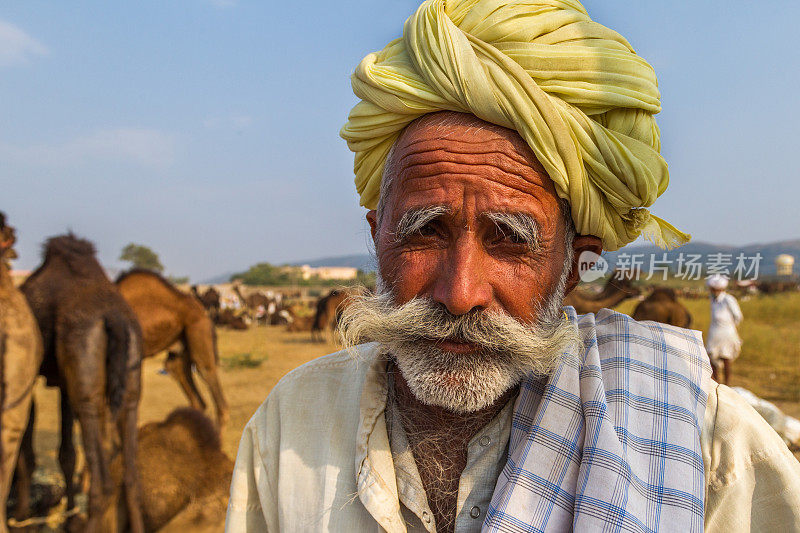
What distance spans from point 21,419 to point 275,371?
37.1 feet

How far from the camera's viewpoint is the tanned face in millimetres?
1595

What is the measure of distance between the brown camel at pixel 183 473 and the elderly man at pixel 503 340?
484 centimetres

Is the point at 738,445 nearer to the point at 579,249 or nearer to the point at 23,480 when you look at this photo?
the point at 579,249

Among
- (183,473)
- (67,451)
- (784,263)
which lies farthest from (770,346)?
(67,451)

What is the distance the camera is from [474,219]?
159 centimetres

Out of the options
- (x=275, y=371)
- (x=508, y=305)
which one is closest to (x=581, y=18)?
(x=508, y=305)

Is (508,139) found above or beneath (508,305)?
above

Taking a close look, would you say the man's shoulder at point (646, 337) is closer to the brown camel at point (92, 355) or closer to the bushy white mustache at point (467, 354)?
the bushy white mustache at point (467, 354)

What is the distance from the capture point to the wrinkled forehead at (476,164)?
1626mm

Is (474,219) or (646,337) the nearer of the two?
(474,219)

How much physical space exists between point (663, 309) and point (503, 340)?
992 cm

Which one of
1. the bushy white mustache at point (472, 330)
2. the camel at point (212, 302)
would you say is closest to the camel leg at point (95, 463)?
the bushy white mustache at point (472, 330)

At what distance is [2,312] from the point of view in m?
4.00

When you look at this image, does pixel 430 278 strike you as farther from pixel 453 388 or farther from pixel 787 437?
pixel 787 437
